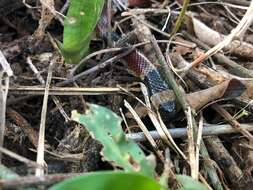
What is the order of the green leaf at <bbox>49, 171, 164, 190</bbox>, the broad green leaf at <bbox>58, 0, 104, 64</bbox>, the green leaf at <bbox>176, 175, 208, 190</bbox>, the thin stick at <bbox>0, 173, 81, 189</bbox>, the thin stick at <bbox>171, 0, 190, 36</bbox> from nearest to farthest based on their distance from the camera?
the green leaf at <bbox>49, 171, 164, 190</bbox>
the thin stick at <bbox>0, 173, 81, 189</bbox>
the green leaf at <bbox>176, 175, 208, 190</bbox>
the broad green leaf at <bbox>58, 0, 104, 64</bbox>
the thin stick at <bbox>171, 0, 190, 36</bbox>

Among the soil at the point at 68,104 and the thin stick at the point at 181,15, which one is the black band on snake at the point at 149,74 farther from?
the thin stick at the point at 181,15

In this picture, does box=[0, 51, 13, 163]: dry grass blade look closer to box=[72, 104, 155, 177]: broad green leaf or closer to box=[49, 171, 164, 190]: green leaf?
box=[72, 104, 155, 177]: broad green leaf

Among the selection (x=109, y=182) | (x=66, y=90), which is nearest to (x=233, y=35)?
(x=66, y=90)

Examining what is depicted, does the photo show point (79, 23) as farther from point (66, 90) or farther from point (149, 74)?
point (149, 74)

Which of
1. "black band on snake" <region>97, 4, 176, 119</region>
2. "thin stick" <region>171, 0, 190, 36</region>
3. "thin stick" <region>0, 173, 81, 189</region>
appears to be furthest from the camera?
"thin stick" <region>171, 0, 190, 36</region>

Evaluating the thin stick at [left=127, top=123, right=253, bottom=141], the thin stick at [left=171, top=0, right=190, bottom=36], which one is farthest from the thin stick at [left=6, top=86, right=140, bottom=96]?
the thin stick at [left=171, top=0, right=190, bottom=36]

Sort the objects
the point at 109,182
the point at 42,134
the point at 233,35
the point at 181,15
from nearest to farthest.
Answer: the point at 109,182 → the point at 42,134 → the point at 233,35 → the point at 181,15

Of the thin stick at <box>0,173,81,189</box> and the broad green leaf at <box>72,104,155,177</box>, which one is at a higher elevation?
the broad green leaf at <box>72,104,155,177</box>
